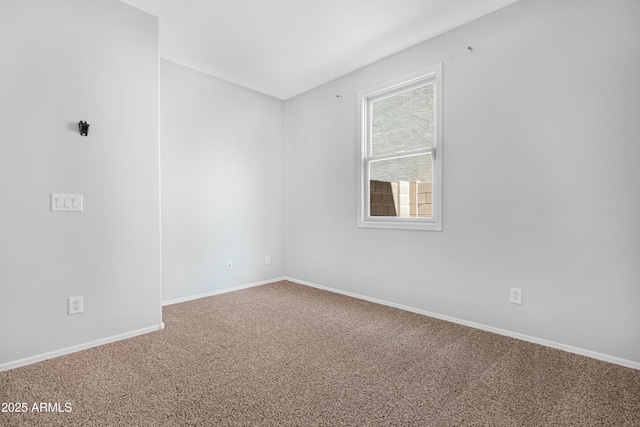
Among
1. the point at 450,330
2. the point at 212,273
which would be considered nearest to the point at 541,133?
the point at 450,330

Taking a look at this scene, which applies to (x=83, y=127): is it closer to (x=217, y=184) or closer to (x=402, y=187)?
(x=217, y=184)

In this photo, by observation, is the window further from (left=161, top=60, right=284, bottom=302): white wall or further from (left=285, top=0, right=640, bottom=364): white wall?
(left=161, top=60, right=284, bottom=302): white wall

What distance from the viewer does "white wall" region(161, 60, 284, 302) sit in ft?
11.1

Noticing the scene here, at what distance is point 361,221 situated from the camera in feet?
11.8

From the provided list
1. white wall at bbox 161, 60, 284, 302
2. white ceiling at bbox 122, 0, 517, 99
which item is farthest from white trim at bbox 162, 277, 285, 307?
white ceiling at bbox 122, 0, 517, 99

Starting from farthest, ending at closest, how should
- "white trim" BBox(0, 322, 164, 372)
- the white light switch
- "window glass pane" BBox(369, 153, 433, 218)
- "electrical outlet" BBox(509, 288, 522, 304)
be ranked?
"window glass pane" BBox(369, 153, 433, 218) < "electrical outlet" BBox(509, 288, 522, 304) < the white light switch < "white trim" BBox(0, 322, 164, 372)

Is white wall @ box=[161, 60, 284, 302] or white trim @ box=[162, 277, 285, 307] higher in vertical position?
white wall @ box=[161, 60, 284, 302]

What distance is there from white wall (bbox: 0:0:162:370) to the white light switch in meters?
0.04

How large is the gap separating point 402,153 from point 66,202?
9.49ft

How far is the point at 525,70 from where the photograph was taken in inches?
94.0

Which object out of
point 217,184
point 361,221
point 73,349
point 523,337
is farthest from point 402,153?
point 73,349

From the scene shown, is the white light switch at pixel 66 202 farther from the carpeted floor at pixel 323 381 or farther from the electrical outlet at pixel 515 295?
the electrical outlet at pixel 515 295

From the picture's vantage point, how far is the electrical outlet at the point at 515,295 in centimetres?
242

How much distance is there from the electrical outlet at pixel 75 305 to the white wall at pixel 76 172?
32mm
